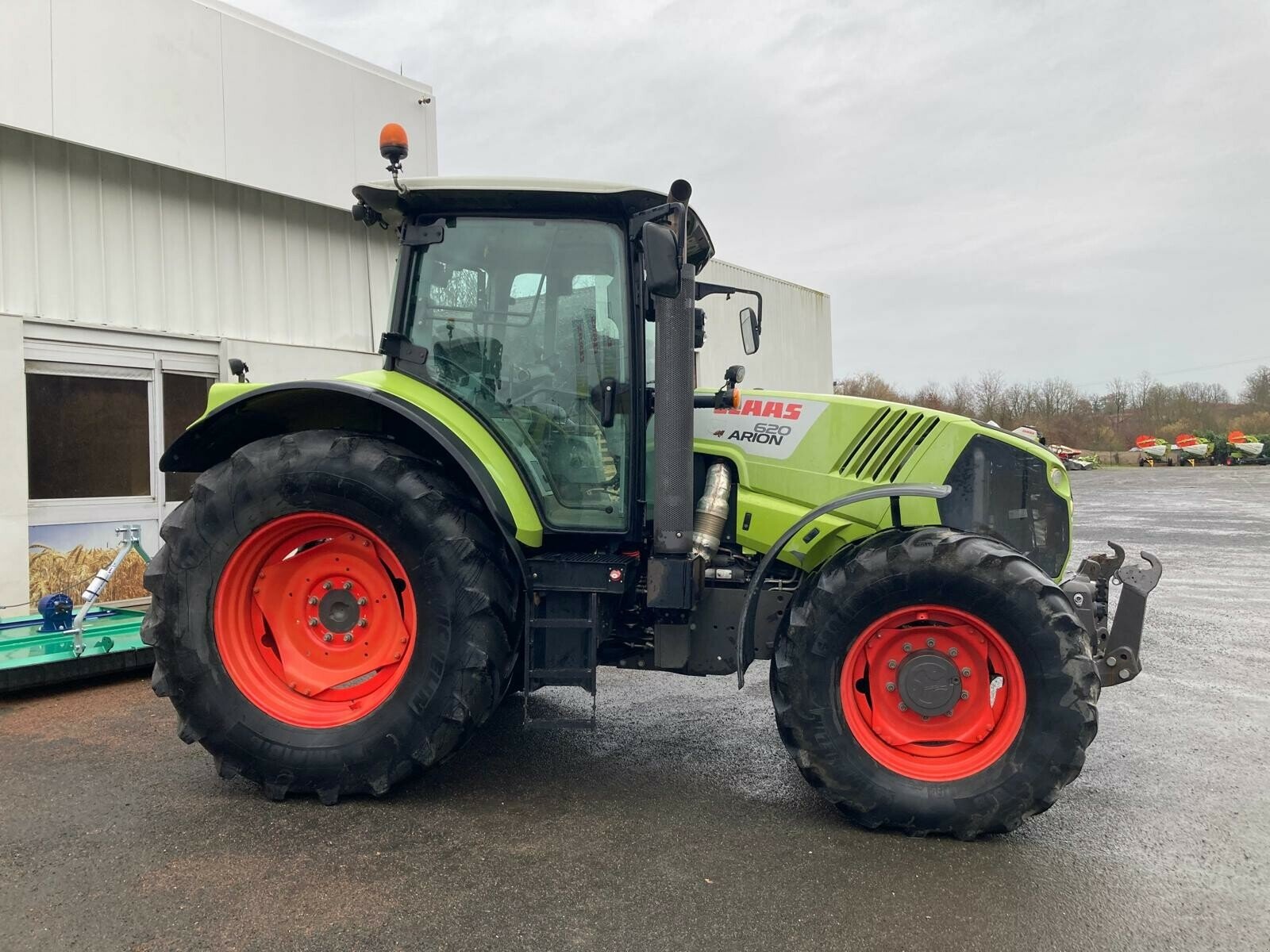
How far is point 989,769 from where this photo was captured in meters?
2.99

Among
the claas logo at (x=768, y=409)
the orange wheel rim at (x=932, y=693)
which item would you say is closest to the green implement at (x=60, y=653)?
the claas logo at (x=768, y=409)

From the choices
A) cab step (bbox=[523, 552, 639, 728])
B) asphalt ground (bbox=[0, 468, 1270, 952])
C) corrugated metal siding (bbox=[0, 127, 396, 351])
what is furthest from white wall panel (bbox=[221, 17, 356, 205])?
cab step (bbox=[523, 552, 639, 728])

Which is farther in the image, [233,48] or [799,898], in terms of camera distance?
[233,48]

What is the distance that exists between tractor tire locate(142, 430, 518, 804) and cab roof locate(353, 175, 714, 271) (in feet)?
3.35

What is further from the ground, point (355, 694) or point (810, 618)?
point (810, 618)

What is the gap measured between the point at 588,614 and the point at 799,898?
1.28 m

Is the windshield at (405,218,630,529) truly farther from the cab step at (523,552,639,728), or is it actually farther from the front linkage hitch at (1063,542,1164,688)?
the front linkage hitch at (1063,542,1164,688)

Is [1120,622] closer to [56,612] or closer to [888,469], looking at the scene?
[888,469]

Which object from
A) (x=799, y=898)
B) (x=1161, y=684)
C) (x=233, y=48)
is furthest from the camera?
(x=233, y=48)

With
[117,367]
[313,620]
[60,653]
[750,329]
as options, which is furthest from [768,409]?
[117,367]

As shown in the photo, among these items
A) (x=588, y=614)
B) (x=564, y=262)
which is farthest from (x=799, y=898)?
(x=564, y=262)

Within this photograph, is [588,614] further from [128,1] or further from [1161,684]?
[128,1]

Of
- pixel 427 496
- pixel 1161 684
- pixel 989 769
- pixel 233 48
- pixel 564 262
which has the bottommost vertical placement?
pixel 1161 684

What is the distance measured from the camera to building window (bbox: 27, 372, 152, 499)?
643cm
